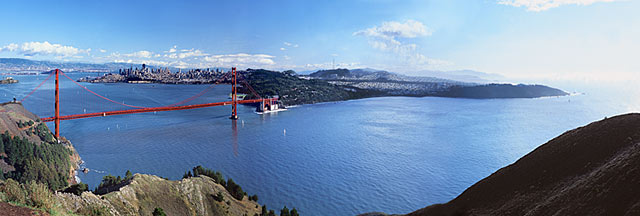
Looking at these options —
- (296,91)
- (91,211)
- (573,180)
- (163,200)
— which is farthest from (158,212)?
(296,91)

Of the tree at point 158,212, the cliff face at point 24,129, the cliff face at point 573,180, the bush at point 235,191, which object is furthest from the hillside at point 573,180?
the cliff face at point 24,129

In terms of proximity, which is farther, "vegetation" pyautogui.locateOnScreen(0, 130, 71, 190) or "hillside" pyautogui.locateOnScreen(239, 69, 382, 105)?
"hillside" pyautogui.locateOnScreen(239, 69, 382, 105)

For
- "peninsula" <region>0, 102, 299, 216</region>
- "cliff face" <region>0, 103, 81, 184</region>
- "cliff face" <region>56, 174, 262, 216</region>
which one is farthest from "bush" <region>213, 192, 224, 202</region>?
"cliff face" <region>0, 103, 81, 184</region>

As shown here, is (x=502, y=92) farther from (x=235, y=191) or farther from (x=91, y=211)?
(x=91, y=211)

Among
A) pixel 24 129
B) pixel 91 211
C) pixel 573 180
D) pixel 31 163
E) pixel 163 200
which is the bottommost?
pixel 31 163

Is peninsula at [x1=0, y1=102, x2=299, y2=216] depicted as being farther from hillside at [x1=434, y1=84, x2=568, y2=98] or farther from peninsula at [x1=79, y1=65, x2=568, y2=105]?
hillside at [x1=434, y1=84, x2=568, y2=98]

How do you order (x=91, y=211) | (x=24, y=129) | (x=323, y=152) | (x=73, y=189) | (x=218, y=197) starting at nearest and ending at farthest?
(x=91, y=211) → (x=73, y=189) → (x=218, y=197) → (x=24, y=129) → (x=323, y=152)

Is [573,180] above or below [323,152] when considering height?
above

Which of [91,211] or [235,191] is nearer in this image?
[91,211]
